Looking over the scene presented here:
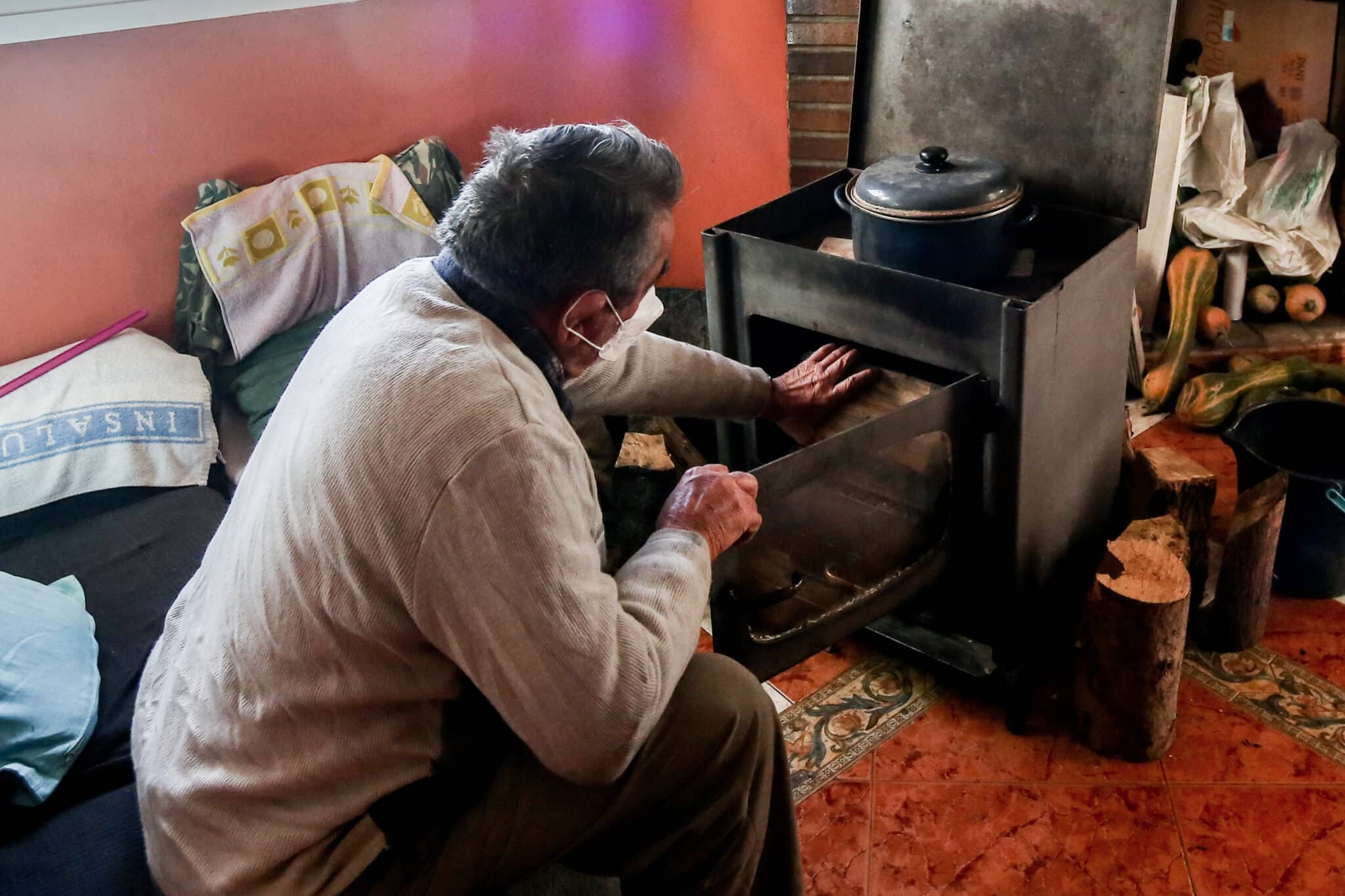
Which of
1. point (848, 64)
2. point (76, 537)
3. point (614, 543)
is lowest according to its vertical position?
point (614, 543)

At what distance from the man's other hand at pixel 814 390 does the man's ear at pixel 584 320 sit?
0.57 metres

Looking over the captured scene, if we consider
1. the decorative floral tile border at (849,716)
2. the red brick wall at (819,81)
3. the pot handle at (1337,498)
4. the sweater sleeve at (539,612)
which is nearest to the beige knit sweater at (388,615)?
the sweater sleeve at (539,612)

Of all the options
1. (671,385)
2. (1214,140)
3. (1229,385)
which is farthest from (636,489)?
(1214,140)

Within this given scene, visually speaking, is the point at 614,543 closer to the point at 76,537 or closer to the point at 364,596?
the point at 76,537

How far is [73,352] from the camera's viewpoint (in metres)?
2.05

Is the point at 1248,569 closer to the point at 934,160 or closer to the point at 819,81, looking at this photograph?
the point at 934,160

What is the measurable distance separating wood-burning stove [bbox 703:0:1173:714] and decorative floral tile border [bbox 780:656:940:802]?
3.4 inches

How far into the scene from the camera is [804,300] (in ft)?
5.58

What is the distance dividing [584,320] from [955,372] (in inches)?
26.9

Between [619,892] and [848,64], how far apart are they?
6.16 feet

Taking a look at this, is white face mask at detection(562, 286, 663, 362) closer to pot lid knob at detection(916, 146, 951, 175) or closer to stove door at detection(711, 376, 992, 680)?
stove door at detection(711, 376, 992, 680)

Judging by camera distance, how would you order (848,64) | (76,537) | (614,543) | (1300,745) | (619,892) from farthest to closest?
(848,64) → (614,543) → (76,537) → (1300,745) → (619,892)

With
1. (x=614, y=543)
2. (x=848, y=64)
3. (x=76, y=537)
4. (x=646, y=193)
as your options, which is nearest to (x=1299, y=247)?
(x=848, y=64)

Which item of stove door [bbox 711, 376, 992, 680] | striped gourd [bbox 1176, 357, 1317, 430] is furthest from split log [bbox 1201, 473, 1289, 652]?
striped gourd [bbox 1176, 357, 1317, 430]
